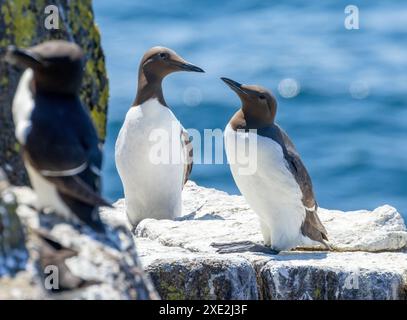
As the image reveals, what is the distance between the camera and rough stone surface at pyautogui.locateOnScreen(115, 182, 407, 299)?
27.7 ft

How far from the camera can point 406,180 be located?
2450 centimetres

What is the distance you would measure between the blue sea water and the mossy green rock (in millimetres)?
14506

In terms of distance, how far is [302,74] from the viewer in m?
28.1

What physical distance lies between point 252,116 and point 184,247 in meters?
1.11

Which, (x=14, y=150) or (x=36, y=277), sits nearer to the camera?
(x=36, y=277)

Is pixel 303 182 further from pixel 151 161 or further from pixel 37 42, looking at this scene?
pixel 37 42

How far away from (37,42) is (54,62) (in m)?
1.16

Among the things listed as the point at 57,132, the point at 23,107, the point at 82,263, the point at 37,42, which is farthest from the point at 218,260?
the point at 82,263

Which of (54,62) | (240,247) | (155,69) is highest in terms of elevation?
(54,62)

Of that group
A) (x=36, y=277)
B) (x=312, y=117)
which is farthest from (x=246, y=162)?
(x=312, y=117)

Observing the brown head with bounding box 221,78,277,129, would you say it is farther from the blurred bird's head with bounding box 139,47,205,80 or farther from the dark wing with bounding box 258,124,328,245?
the blurred bird's head with bounding box 139,47,205,80

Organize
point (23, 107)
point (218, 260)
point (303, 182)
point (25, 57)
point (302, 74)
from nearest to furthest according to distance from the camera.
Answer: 1. point (25, 57)
2. point (23, 107)
3. point (218, 260)
4. point (303, 182)
5. point (302, 74)

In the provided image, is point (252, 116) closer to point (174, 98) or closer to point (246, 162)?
point (246, 162)

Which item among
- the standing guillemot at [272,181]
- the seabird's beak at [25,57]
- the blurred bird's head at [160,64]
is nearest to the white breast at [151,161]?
the blurred bird's head at [160,64]
